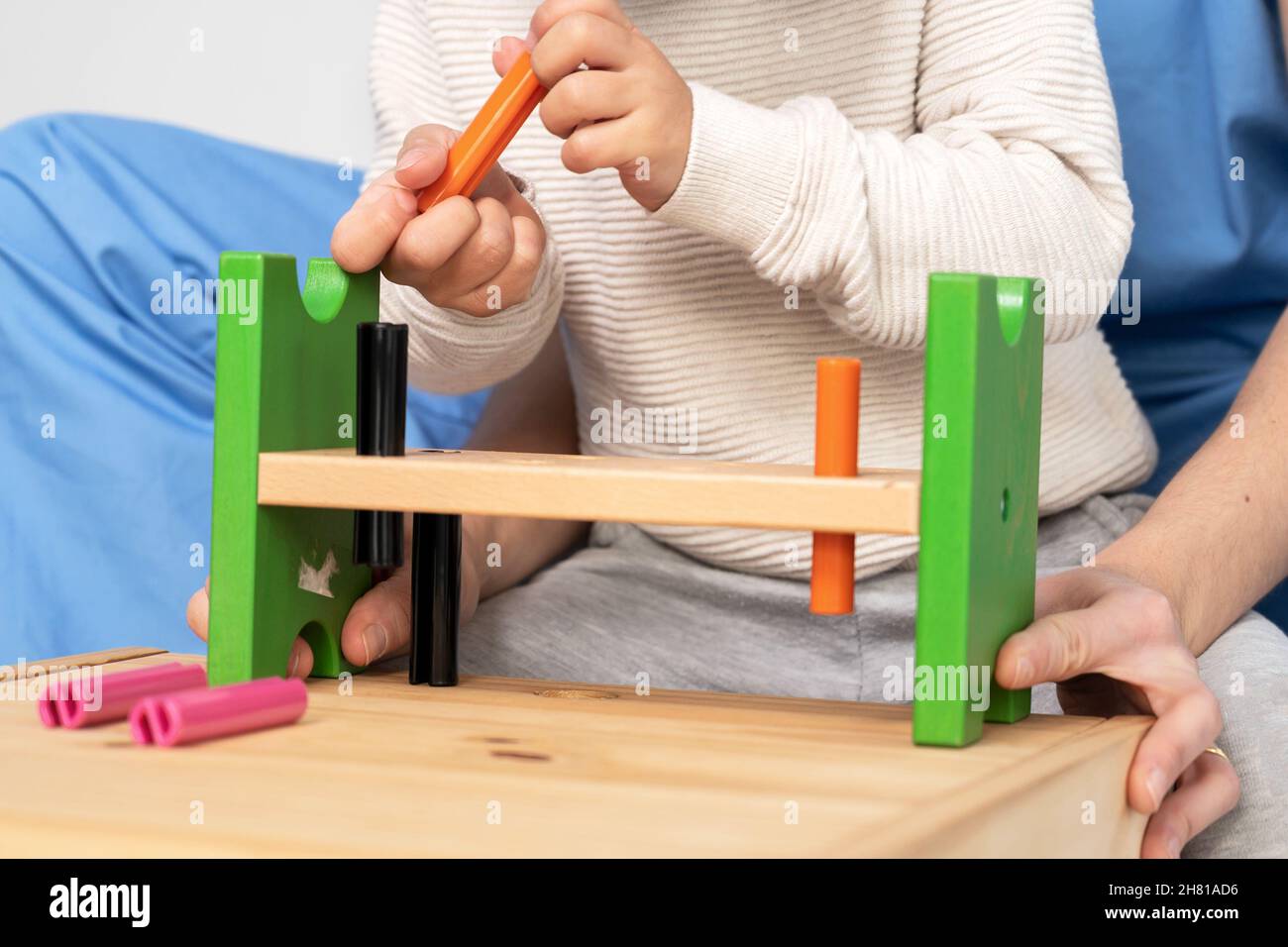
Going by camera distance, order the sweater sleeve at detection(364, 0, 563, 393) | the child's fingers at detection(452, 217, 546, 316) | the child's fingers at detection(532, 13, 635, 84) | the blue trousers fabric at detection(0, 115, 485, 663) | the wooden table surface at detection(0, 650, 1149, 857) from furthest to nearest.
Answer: the blue trousers fabric at detection(0, 115, 485, 663) → the sweater sleeve at detection(364, 0, 563, 393) → the child's fingers at detection(452, 217, 546, 316) → the child's fingers at detection(532, 13, 635, 84) → the wooden table surface at detection(0, 650, 1149, 857)

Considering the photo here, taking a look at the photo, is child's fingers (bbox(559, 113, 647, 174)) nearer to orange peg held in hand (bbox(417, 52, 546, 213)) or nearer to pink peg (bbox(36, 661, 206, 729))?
orange peg held in hand (bbox(417, 52, 546, 213))

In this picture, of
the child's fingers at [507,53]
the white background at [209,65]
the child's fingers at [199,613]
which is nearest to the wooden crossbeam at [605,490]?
the child's fingers at [199,613]

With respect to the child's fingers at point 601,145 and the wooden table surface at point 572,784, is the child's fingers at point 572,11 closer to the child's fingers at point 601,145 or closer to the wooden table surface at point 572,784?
the child's fingers at point 601,145

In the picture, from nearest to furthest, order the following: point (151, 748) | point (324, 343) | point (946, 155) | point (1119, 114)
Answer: point (151, 748) → point (324, 343) → point (946, 155) → point (1119, 114)

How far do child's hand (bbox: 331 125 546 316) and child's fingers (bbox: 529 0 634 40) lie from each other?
0.25ft

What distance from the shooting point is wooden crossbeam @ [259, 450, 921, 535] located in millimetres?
547

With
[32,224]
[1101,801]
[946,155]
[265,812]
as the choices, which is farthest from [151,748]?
[32,224]

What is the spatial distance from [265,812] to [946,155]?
517 millimetres

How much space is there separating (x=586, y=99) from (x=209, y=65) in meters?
1.26

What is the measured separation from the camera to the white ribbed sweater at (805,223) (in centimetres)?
75

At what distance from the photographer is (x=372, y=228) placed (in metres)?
0.68

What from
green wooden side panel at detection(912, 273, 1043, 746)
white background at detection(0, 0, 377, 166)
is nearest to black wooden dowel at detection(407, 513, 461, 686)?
green wooden side panel at detection(912, 273, 1043, 746)

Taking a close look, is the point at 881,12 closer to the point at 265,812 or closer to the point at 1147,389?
the point at 1147,389
